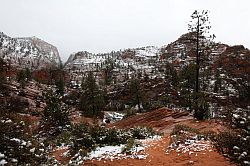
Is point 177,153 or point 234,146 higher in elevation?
point 234,146

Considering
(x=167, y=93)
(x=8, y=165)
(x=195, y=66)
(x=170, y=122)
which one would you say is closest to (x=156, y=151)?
(x=8, y=165)

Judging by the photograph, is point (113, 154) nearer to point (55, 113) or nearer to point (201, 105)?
point (55, 113)

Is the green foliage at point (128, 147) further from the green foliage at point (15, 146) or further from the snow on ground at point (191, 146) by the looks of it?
the green foliage at point (15, 146)

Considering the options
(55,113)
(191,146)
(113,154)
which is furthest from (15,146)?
(55,113)

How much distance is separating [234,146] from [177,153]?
6.43 metres

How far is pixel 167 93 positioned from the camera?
310 feet

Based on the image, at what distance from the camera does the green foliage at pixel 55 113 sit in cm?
2898

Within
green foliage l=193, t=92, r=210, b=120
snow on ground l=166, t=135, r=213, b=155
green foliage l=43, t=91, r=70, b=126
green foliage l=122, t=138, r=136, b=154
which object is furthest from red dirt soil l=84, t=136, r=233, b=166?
green foliage l=43, t=91, r=70, b=126

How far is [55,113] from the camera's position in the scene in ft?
94.9

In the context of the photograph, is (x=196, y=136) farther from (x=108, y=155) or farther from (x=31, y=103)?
(x=31, y=103)

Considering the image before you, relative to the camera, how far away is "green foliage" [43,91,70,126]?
95.1ft

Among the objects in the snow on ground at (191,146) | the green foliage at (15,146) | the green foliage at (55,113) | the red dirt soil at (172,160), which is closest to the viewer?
the green foliage at (15,146)

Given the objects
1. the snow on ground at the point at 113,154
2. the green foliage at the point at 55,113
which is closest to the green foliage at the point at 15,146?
the snow on ground at the point at 113,154

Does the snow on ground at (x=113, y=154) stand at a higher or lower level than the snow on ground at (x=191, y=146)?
lower
